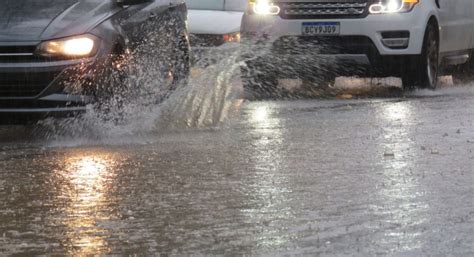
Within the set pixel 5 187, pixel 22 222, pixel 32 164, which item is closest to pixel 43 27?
pixel 32 164

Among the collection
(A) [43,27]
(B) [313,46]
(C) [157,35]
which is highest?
(A) [43,27]

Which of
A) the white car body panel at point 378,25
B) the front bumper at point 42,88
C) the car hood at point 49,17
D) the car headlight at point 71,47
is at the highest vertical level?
the car hood at point 49,17

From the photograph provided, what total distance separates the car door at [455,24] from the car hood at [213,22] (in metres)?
3.45

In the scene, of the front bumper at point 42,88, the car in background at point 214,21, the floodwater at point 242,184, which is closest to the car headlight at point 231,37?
the car in background at point 214,21

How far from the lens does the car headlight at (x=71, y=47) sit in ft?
28.2

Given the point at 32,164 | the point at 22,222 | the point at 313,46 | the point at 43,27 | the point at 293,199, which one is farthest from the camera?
the point at 313,46

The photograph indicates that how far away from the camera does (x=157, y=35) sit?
34.2ft

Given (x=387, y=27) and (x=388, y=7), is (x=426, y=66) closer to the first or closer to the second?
(x=387, y=27)

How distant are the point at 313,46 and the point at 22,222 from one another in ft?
23.1

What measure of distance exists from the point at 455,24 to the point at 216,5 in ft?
15.1

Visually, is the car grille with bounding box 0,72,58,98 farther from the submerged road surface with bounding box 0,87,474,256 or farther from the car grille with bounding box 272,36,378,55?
the car grille with bounding box 272,36,378,55

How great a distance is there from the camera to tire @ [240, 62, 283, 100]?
12695mm

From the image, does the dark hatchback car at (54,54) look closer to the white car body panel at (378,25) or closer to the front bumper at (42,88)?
the front bumper at (42,88)

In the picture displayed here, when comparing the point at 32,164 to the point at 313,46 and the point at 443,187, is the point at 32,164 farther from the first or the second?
the point at 313,46
